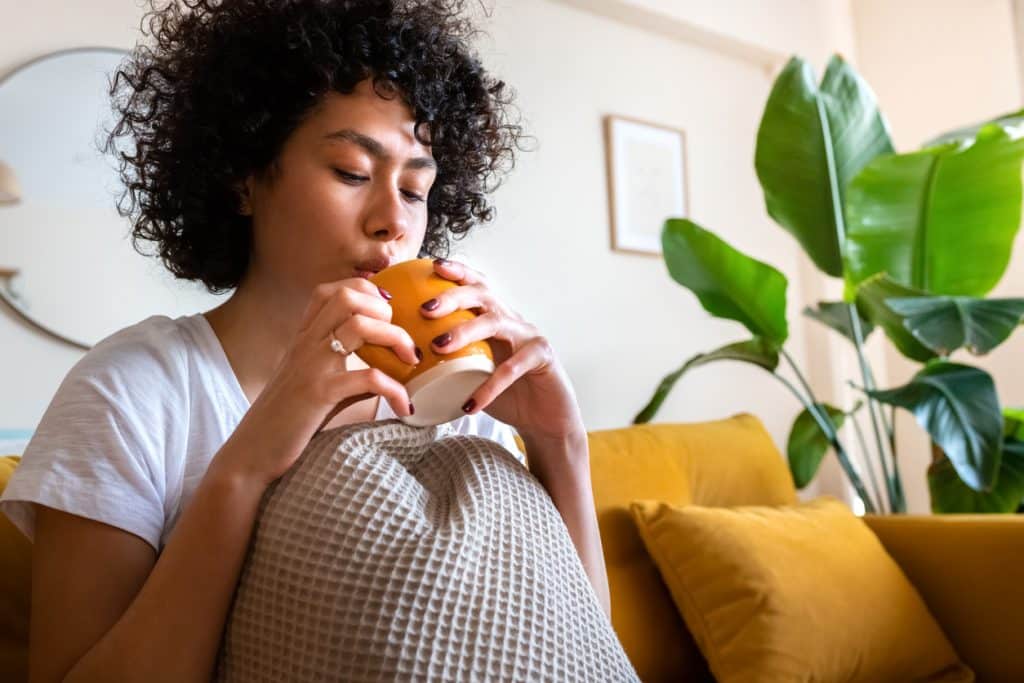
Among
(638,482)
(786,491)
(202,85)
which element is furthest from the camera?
(786,491)

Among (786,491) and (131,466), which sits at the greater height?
(131,466)

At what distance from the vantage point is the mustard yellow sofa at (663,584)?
1.75 metres

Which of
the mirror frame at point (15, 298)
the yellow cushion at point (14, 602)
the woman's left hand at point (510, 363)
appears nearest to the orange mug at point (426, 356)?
the woman's left hand at point (510, 363)

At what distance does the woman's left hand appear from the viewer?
762 millimetres

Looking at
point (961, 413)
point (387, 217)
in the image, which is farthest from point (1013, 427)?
point (387, 217)

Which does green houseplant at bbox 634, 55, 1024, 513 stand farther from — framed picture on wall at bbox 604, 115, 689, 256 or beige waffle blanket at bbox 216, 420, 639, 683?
beige waffle blanket at bbox 216, 420, 639, 683

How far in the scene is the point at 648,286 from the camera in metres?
2.94

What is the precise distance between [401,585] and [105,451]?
1.17 ft

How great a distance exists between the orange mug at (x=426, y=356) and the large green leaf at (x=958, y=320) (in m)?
1.47

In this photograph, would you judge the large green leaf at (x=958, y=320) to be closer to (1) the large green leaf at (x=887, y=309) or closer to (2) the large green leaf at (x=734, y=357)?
(1) the large green leaf at (x=887, y=309)

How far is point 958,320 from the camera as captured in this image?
6.53ft

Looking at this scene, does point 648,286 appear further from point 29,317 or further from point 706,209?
point 29,317

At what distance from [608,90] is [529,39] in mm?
327

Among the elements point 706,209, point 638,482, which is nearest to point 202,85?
point 638,482
